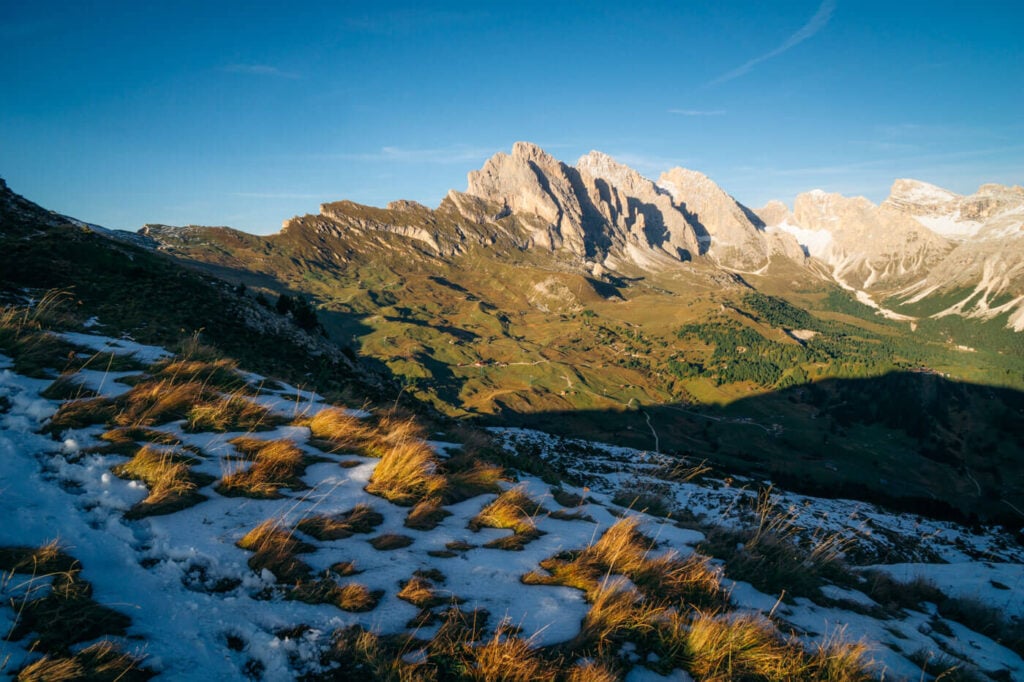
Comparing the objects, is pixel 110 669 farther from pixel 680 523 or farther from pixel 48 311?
pixel 48 311

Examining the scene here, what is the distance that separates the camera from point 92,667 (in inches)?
137

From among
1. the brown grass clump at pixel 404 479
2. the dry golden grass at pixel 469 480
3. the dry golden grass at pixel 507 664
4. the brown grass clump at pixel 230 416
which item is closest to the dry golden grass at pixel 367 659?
the dry golden grass at pixel 507 664

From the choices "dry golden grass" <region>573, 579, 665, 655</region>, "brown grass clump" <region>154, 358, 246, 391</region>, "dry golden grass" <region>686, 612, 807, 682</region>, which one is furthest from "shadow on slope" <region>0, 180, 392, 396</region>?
"dry golden grass" <region>686, 612, 807, 682</region>

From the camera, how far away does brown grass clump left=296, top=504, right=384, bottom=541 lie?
6.35 m

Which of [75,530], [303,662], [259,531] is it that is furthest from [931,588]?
[75,530]

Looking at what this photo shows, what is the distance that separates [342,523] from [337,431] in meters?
3.72

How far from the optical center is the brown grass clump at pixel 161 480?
19.3 feet

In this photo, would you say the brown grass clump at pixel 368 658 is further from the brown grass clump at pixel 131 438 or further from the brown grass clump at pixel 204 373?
the brown grass clump at pixel 204 373

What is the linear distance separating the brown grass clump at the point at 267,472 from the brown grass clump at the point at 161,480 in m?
0.46

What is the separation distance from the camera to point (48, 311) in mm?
12984

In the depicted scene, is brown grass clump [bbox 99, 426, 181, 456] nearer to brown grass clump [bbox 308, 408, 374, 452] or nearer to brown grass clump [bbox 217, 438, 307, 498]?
brown grass clump [bbox 217, 438, 307, 498]

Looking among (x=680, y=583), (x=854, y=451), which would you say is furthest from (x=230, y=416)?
(x=854, y=451)

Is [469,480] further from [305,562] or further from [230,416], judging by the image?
[230,416]

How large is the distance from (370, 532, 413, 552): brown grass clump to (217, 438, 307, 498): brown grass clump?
1869 millimetres
